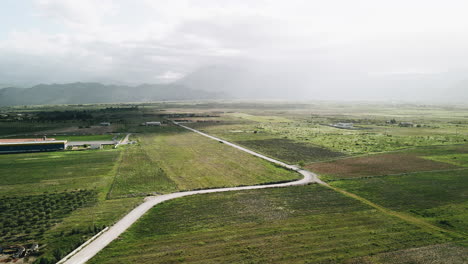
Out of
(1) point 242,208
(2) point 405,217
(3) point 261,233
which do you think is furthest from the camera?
(1) point 242,208

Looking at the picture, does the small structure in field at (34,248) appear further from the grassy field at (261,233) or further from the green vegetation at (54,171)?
the green vegetation at (54,171)

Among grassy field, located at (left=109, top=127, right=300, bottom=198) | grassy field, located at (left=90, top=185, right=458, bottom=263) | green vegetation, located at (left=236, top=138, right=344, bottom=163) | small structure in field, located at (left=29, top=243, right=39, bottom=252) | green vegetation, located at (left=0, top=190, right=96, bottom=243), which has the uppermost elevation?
green vegetation, located at (left=236, top=138, right=344, bottom=163)

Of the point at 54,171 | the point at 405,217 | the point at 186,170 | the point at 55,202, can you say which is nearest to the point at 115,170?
the point at 54,171

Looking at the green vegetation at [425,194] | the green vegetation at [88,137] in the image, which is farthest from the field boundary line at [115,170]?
the green vegetation at [425,194]

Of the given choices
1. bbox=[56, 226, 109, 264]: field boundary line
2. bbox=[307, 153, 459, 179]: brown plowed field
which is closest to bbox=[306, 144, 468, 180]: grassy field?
bbox=[307, 153, 459, 179]: brown plowed field

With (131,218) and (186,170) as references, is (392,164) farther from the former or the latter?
(131,218)

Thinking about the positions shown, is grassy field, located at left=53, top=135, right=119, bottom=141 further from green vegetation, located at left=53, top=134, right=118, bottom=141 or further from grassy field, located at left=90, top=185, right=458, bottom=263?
grassy field, located at left=90, top=185, right=458, bottom=263

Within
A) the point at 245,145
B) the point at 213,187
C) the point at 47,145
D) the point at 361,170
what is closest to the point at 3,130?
the point at 47,145
